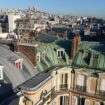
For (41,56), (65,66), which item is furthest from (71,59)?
(41,56)

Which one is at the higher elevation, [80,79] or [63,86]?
[80,79]

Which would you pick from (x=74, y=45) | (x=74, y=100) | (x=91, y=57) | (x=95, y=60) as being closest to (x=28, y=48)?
(x=74, y=45)

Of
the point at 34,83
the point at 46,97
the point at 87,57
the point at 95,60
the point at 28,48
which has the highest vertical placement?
the point at 28,48

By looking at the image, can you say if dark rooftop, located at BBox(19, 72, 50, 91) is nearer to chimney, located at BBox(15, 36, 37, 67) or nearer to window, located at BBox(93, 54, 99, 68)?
chimney, located at BBox(15, 36, 37, 67)

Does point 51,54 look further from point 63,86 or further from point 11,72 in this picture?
point 11,72

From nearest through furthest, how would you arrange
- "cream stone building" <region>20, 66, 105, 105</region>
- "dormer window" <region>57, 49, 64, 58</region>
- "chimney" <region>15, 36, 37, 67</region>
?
"chimney" <region>15, 36, 37, 67</region>, "cream stone building" <region>20, 66, 105, 105</region>, "dormer window" <region>57, 49, 64, 58</region>

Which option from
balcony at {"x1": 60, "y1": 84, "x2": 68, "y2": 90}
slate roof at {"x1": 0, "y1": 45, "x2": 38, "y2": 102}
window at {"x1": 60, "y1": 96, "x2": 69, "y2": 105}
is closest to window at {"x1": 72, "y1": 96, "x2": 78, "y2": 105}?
window at {"x1": 60, "y1": 96, "x2": 69, "y2": 105}

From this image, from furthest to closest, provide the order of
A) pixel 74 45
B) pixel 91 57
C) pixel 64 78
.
Result: pixel 74 45 < pixel 64 78 < pixel 91 57
